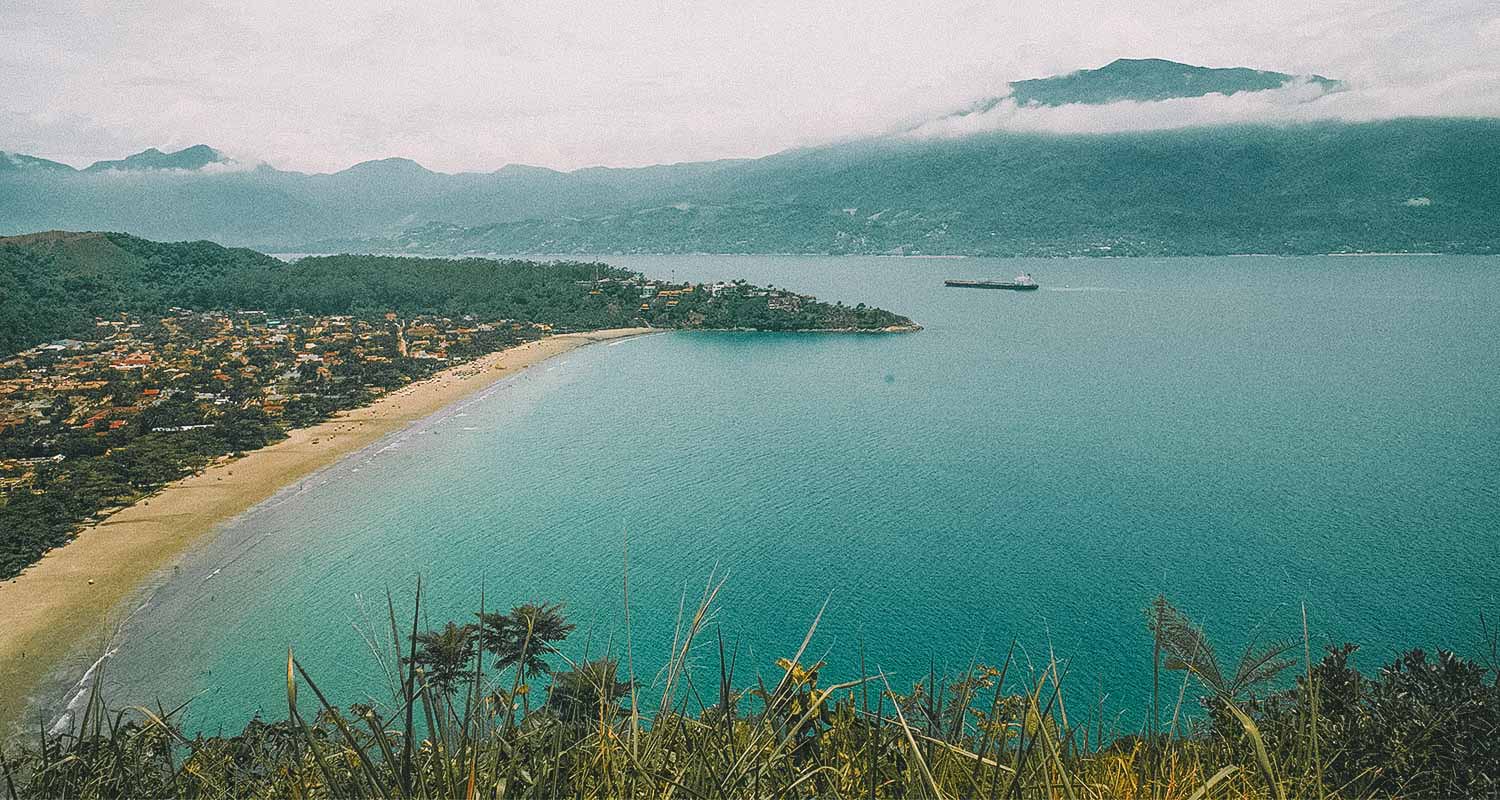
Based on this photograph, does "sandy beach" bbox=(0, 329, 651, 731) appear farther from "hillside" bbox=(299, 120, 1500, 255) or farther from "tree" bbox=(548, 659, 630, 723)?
"hillside" bbox=(299, 120, 1500, 255)

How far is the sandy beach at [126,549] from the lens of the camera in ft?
57.1

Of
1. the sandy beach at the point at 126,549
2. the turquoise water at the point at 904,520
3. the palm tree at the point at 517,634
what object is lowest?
the turquoise water at the point at 904,520

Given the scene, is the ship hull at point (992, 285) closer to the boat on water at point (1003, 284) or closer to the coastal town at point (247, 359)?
the boat on water at point (1003, 284)

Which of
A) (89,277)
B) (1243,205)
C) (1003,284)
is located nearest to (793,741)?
(89,277)

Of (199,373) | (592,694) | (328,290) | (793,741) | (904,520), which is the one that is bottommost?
(904,520)

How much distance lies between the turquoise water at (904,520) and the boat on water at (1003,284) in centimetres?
4758

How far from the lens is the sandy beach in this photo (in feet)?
57.1

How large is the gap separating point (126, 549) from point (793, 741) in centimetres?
2644

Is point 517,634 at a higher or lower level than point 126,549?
higher

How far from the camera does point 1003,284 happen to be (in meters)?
107

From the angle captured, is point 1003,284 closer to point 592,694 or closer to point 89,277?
point 89,277

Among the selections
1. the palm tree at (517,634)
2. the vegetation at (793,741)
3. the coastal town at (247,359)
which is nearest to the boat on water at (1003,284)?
the coastal town at (247,359)

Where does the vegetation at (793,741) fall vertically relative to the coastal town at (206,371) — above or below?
above

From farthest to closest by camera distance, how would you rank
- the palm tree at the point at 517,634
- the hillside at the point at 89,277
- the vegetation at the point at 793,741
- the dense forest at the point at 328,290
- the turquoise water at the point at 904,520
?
1. the dense forest at the point at 328,290
2. the hillside at the point at 89,277
3. the turquoise water at the point at 904,520
4. the palm tree at the point at 517,634
5. the vegetation at the point at 793,741
